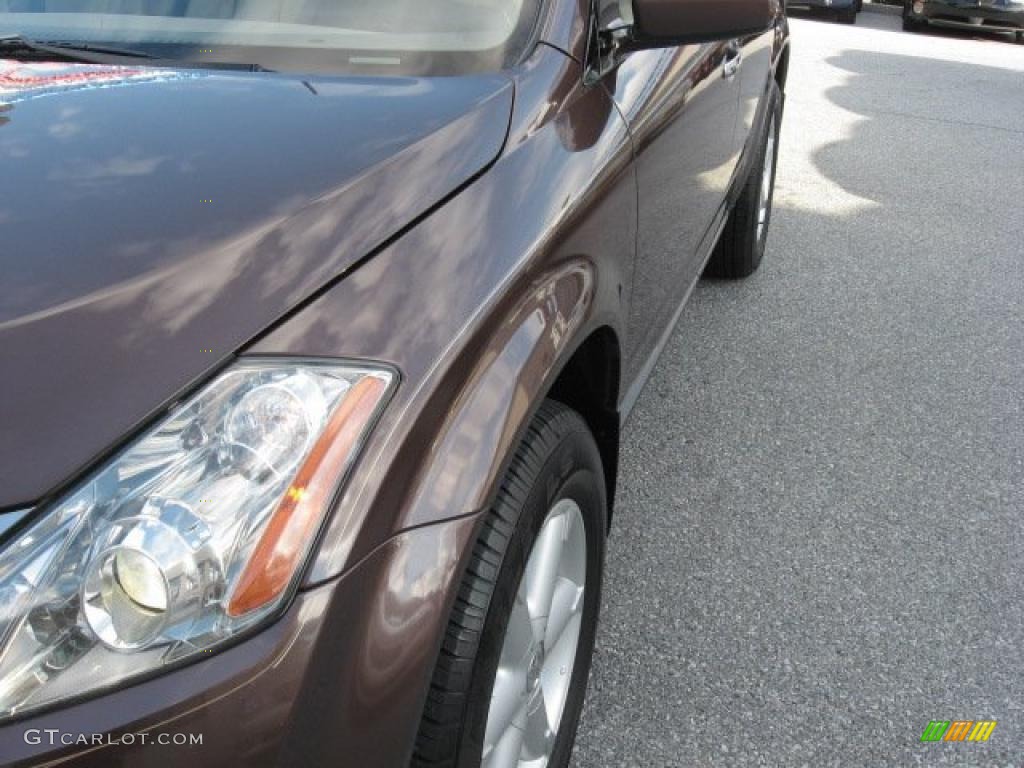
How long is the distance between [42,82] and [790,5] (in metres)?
14.4

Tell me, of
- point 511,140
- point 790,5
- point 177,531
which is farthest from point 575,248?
point 790,5

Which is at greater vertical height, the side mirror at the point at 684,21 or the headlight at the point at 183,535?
the side mirror at the point at 684,21

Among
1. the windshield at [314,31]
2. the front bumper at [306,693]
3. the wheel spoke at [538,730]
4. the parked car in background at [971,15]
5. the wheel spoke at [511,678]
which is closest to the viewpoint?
the front bumper at [306,693]

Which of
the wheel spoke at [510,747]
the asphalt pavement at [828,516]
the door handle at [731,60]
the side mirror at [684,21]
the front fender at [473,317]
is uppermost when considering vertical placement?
the side mirror at [684,21]

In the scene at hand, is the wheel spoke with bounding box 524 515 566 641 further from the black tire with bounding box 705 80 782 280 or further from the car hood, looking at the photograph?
the black tire with bounding box 705 80 782 280

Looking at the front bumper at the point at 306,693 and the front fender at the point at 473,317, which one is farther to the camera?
the front fender at the point at 473,317

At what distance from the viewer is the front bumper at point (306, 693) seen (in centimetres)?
90

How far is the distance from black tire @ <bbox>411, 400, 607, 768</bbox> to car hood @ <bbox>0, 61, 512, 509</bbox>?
14.8 inches

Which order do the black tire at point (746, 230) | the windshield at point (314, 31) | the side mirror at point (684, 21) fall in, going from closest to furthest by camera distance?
1. the windshield at point (314, 31)
2. the side mirror at point (684, 21)
3. the black tire at point (746, 230)

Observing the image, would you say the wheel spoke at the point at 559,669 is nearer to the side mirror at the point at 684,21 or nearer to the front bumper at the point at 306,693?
the front bumper at the point at 306,693

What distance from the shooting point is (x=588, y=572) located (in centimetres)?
174

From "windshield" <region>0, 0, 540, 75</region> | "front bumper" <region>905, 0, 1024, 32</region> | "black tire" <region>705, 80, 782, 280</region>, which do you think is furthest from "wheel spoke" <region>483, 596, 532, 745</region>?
"front bumper" <region>905, 0, 1024, 32</region>

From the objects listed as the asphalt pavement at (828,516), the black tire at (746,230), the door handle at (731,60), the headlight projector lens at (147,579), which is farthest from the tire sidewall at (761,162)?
the headlight projector lens at (147,579)

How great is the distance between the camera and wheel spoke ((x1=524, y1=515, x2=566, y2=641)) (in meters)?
1.49
